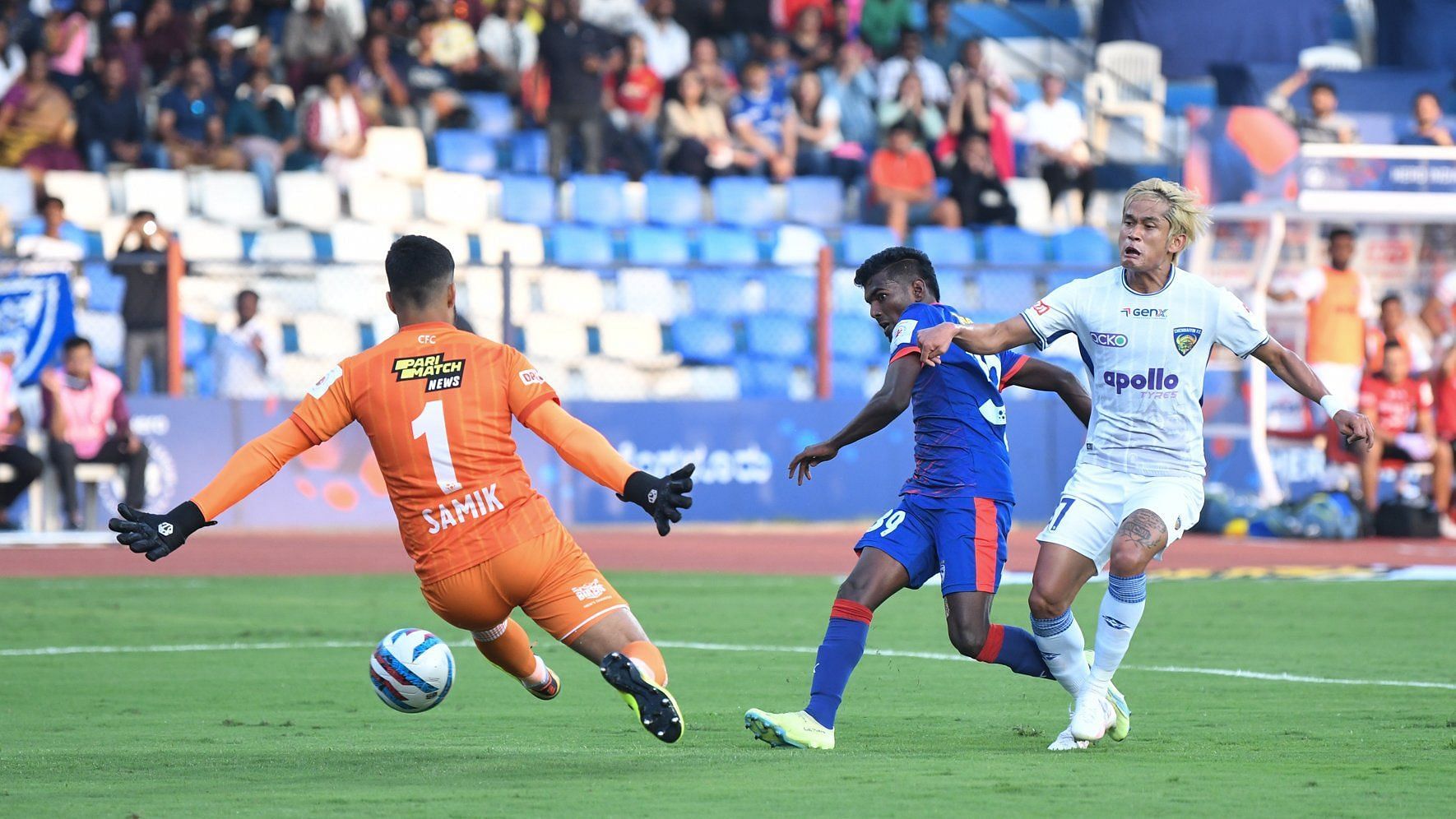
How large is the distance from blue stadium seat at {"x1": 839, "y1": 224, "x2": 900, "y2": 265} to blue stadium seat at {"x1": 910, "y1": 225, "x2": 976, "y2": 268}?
0.31m

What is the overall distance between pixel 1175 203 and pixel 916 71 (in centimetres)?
1617

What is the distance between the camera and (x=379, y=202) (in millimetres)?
21078

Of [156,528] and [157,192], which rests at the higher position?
[157,192]

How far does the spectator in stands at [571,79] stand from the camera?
21.4m

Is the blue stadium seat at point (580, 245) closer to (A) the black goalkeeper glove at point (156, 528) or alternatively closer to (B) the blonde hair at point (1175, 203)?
(B) the blonde hair at point (1175, 203)

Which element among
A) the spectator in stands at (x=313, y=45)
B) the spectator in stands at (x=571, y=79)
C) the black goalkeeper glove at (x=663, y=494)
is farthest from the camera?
the spectator in stands at (x=313, y=45)

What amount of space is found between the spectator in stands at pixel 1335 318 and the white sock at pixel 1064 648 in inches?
468

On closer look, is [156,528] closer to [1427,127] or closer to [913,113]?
[1427,127]

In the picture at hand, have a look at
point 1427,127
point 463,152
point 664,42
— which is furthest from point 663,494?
point 664,42

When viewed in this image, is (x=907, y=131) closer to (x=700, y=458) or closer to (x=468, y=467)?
(x=700, y=458)

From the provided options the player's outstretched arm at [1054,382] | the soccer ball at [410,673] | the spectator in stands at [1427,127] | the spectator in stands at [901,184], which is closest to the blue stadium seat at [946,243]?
the spectator in stands at [901,184]

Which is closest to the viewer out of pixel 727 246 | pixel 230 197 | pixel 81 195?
pixel 81 195

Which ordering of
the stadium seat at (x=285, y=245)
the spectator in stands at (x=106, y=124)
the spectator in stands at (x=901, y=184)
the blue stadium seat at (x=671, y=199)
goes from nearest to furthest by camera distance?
the stadium seat at (x=285, y=245)
the spectator in stands at (x=106, y=124)
the blue stadium seat at (x=671, y=199)
the spectator in stands at (x=901, y=184)

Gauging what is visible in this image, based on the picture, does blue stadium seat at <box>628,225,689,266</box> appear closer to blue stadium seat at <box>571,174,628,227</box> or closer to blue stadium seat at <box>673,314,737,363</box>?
blue stadium seat at <box>571,174,628,227</box>
